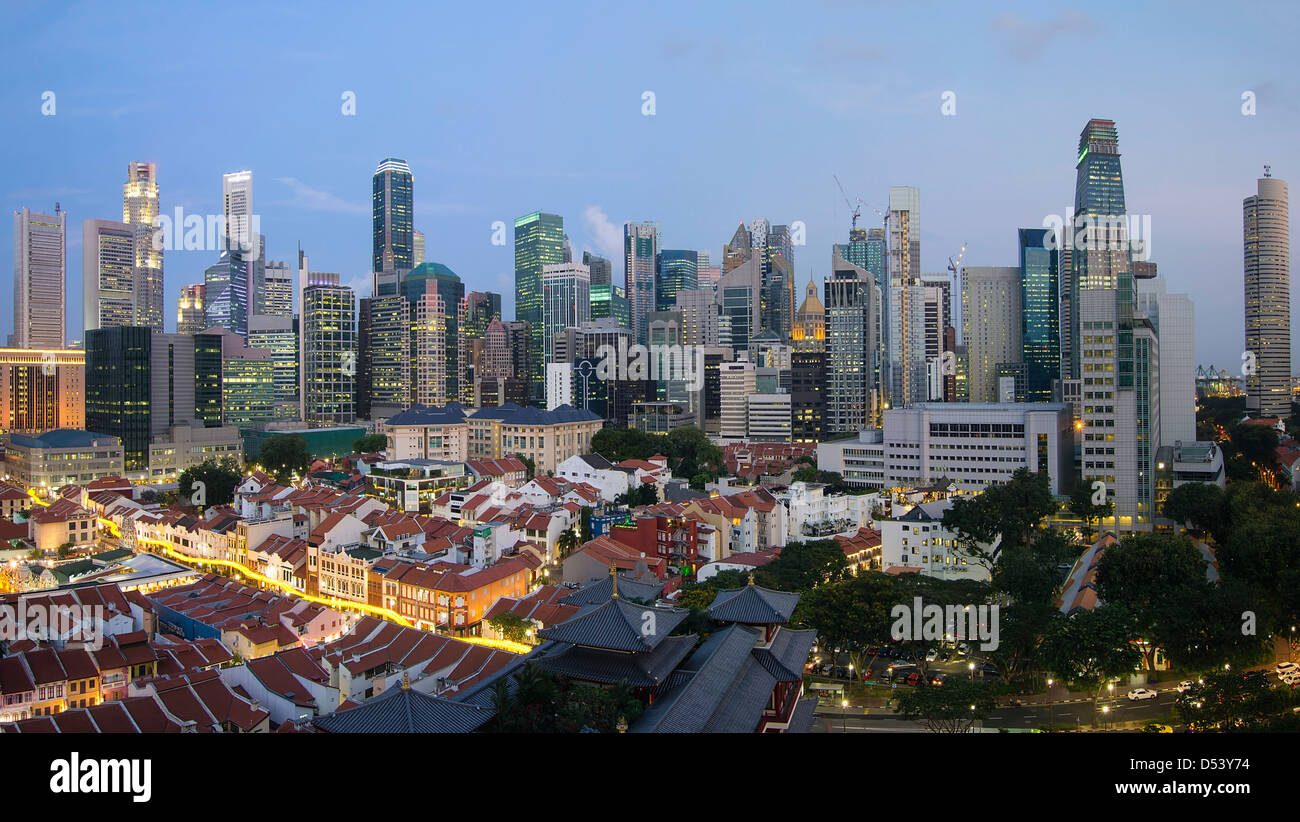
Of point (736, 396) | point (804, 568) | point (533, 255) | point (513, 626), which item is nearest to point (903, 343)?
point (736, 396)

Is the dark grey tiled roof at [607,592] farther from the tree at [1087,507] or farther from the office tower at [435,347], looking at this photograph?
the office tower at [435,347]

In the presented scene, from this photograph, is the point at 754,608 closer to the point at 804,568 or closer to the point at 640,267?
the point at 804,568

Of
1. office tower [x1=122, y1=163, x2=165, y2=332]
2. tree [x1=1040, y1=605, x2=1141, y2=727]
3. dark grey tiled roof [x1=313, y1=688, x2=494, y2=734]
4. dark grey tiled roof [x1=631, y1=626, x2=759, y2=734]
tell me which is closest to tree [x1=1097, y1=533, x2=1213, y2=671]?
tree [x1=1040, y1=605, x2=1141, y2=727]

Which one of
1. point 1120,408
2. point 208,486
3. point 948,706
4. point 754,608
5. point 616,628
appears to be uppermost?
point 1120,408

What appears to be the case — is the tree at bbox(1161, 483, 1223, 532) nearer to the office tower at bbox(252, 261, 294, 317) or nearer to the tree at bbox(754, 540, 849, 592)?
the tree at bbox(754, 540, 849, 592)

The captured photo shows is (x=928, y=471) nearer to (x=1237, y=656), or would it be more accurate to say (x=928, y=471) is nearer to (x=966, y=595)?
(x=966, y=595)

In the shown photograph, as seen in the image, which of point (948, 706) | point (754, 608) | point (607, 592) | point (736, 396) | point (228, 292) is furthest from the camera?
point (228, 292)
